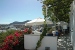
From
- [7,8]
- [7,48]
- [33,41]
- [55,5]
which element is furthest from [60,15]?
[7,48]

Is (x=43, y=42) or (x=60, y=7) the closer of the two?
(x=43, y=42)

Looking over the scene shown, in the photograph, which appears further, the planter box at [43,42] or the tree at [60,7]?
the tree at [60,7]

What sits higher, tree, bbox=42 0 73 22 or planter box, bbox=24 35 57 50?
tree, bbox=42 0 73 22

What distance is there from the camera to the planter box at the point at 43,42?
1034 cm

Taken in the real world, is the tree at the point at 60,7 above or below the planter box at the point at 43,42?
above

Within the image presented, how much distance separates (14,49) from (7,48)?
78 cm

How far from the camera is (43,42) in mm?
10477

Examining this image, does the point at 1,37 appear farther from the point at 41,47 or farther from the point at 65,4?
the point at 65,4

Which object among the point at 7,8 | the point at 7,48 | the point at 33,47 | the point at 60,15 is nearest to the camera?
the point at 7,48

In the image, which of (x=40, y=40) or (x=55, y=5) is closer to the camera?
(x=40, y=40)

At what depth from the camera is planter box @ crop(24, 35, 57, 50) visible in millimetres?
10336

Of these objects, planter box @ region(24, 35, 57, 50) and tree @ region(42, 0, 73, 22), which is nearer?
planter box @ region(24, 35, 57, 50)

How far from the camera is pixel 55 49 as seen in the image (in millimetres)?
10359

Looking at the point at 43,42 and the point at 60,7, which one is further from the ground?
the point at 60,7
